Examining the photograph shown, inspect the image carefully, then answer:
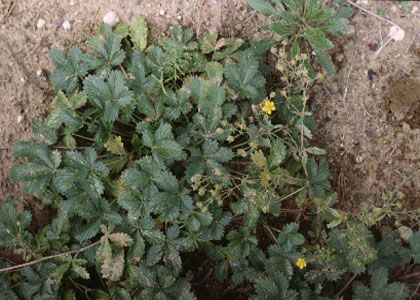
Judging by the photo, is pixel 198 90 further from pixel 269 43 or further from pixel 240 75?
pixel 269 43

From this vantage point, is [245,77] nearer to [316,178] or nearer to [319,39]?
[319,39]

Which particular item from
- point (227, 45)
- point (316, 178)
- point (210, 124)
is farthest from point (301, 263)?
point (227, 45)

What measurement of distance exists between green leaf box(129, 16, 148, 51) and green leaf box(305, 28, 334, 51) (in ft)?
2.92

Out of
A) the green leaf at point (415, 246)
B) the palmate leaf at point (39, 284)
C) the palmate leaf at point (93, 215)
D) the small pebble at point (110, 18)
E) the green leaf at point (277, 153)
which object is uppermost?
the small pebble at point (110, 18)

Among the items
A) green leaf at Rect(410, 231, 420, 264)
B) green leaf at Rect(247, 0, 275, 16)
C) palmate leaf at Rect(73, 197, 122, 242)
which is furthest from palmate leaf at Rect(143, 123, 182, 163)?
green leaf at Rect(410, 231, 420, 264)

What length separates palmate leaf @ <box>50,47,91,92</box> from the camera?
8.36 feet

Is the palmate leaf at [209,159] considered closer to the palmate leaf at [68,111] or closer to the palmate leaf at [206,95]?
the palmate leaf at [206,95]

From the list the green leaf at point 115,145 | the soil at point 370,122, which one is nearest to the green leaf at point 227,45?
the soil at point 370,122

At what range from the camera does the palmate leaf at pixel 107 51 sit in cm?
256

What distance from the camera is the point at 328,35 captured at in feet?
9.27

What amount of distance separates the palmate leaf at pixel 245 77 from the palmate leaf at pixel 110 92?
54 centimetres

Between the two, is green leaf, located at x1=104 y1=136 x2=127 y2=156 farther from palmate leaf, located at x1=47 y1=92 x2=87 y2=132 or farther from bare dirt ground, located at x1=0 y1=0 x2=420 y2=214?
bare dirt ground, located at x1=0 y1=0 x2=420 y2=214

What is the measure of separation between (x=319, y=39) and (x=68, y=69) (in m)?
1.36

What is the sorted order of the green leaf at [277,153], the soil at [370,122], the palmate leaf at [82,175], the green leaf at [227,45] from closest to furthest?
1. the palmate leaf at [82,175]
2. the green leaf at [277,153]
3. the green leaf at [227,45]
4. the soil at [370,122]
